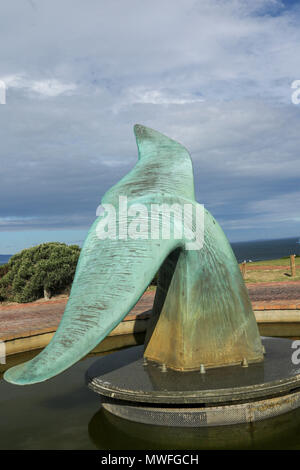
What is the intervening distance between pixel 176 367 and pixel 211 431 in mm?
1024

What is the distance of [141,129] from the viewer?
714cm

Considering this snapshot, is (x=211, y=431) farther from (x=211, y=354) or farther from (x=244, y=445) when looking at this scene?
(x=211, y=354)

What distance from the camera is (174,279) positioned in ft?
19.3

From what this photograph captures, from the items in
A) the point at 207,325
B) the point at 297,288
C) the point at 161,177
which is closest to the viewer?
the point at 207,325

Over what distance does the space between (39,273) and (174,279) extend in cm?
1299

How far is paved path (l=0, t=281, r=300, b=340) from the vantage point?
34.9 feet

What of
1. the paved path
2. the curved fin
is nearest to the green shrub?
the paved path

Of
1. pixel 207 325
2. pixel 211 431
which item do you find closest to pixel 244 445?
pixel 211 431
